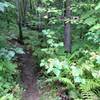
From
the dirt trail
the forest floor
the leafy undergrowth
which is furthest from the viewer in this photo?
the dirt trail

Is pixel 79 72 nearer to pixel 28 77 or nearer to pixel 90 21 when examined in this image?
pixel 90 21

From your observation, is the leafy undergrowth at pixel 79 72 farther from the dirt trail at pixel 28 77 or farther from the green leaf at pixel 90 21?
the green leaf at pixel 90 21

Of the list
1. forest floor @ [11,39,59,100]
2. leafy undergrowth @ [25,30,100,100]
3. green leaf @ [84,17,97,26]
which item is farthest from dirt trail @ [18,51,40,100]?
green leaf @ [84,17,97,26]

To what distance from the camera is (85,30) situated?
10.3 meters

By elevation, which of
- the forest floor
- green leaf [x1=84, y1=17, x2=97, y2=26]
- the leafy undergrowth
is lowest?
the forest floor

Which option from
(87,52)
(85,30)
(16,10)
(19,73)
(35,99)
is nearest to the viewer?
(35,99)

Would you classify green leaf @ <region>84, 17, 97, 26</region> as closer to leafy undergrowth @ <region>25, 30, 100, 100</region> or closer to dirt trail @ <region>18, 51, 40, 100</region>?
leafy undergrowth @ <region>25, 30, 100, 100</region>

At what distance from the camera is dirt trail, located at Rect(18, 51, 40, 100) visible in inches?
308

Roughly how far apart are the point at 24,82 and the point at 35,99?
117cm

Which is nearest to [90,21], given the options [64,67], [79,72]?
[64,67]

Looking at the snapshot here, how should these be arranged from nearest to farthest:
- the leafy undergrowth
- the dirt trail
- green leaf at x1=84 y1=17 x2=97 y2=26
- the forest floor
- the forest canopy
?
1. the leafy undergrowth
2. the forest canopy
3. the forest floor
4. the dirt trail
5. green leaf at x1=84 y1=17 x2=97 y2=26

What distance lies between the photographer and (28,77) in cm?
903

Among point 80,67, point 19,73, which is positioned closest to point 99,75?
point 80,67

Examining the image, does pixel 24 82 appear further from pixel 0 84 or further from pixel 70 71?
pixel 70 71
